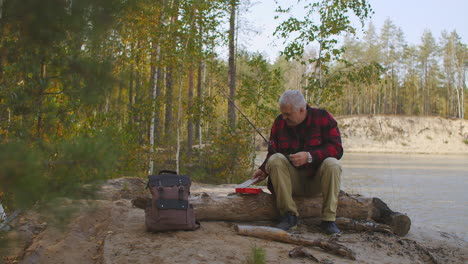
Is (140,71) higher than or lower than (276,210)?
higher

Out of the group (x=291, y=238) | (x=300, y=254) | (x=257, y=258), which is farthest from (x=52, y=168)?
(x=291, y=238)

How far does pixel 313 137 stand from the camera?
14.4 ft

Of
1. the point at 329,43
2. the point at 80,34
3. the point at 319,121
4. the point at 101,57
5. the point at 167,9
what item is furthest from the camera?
the point at 329,43

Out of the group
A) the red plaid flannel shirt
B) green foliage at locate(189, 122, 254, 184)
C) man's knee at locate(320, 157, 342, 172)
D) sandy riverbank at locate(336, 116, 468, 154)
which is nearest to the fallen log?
the red plaid flannel shirt

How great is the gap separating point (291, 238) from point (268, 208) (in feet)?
2.28

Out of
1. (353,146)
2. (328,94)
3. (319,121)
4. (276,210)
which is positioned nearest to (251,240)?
(276,210)

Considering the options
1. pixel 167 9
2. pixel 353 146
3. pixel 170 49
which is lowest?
pixel 353 146

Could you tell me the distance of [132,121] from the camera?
28.3 feet

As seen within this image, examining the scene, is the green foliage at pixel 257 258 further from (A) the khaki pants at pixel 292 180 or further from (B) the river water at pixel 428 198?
(B) the river water at pixel 428 198

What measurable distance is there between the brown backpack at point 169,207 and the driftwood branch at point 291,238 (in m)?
0.49

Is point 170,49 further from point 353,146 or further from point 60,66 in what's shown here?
point 353,146

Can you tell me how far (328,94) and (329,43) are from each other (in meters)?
1.21

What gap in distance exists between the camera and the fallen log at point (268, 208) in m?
4.33

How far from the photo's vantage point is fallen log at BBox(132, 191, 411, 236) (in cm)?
433
